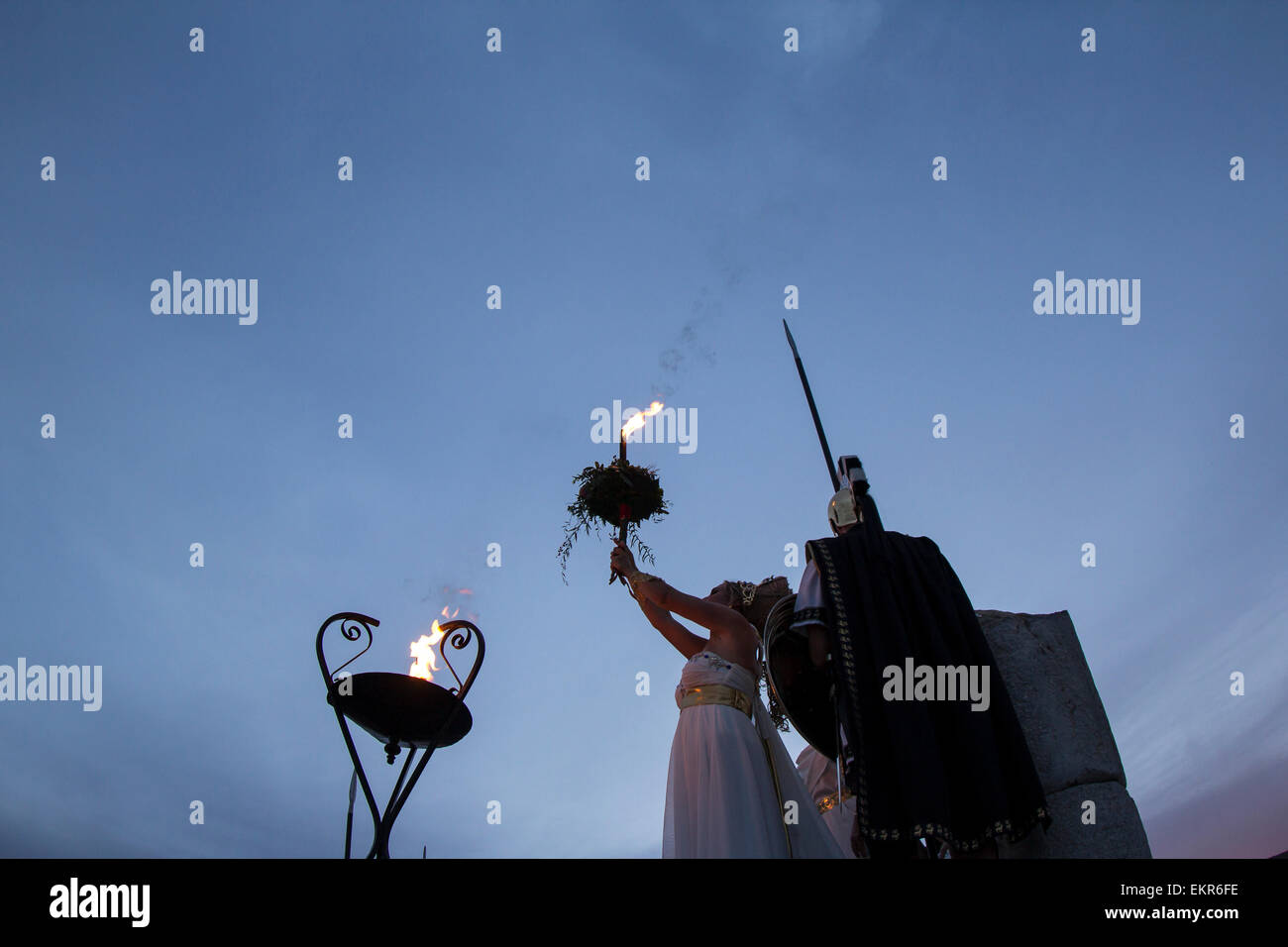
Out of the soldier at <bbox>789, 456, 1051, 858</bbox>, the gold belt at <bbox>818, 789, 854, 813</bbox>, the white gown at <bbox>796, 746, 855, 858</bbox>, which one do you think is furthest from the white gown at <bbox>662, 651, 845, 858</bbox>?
the soldier at <bbox>789, 456, 1051, 858</bbox>

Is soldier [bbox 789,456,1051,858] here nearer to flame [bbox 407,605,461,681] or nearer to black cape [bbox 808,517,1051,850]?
black cape [bbox 808,517,1051,850]

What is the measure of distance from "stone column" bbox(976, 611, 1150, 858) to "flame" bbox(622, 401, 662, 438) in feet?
11.4

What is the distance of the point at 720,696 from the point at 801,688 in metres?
1.38

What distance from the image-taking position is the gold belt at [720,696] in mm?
5797

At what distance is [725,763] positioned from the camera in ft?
17.5

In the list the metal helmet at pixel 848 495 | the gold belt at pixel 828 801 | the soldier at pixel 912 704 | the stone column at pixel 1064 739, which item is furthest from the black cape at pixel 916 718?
the gold belt at pixel 828 801

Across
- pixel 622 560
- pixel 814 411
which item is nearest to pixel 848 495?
pixel 814 411
